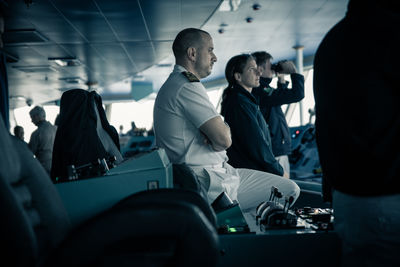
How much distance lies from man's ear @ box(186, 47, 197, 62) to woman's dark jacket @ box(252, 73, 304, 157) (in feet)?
4.08

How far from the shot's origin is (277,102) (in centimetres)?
309

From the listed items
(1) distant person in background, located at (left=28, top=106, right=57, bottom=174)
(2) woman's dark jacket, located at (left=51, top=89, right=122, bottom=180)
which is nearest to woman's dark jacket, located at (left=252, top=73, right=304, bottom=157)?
(2) woman's dark jacket, located at (left=51, top=89, right=122, bottom=180)

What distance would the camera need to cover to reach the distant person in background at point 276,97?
3078 millimetres

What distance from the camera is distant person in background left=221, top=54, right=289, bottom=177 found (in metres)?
2.41

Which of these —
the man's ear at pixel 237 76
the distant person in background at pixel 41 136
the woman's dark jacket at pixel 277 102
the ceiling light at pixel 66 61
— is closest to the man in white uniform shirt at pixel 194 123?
the man's ear at pixel 237 76

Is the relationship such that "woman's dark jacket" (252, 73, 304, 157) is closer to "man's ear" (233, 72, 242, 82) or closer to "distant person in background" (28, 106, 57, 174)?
"man's ear" (233, 72, 242, 82)

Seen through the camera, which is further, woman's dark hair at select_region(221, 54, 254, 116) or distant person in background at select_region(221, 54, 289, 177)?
woman's dark hair at select_region(221, 54, 254, 116)

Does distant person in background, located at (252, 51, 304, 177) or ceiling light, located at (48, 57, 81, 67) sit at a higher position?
ceiling light, located at (48, 57, 81, 67)

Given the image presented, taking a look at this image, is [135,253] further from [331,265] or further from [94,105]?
[94,105]

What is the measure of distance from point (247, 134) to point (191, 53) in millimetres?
706

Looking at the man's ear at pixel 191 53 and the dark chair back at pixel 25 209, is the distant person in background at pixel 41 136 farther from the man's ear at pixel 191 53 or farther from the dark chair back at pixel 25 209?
the dark chair back at pixel 25 209

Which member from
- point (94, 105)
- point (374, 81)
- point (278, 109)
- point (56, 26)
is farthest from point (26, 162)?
point (56, 26)

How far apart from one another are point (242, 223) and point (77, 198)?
0.79 metres

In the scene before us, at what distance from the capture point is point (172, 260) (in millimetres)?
842
